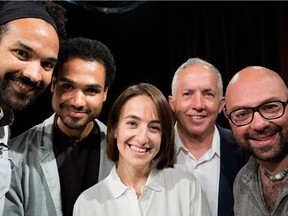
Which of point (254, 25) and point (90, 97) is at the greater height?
point (254, 25)

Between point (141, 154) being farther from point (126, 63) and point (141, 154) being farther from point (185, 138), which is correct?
point (126, 63)

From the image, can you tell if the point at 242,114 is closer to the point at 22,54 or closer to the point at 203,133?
the point at 203,133

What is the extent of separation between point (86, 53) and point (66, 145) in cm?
56

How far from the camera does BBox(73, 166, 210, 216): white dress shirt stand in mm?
1907

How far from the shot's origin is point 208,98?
7.82 ft

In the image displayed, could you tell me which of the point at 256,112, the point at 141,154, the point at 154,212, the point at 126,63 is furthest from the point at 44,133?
the point at 126,63

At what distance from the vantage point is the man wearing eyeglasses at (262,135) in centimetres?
184

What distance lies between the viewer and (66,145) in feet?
7.43

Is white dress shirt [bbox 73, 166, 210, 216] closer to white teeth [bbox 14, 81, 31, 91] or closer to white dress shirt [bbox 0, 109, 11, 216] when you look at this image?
white dress shirt [bbox 0, 109, 11, 216]

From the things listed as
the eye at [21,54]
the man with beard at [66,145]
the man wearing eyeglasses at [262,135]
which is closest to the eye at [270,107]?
the man wearing eyeglasses at [262,135]

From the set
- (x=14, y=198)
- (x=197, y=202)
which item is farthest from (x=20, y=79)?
(x=197, y=202)

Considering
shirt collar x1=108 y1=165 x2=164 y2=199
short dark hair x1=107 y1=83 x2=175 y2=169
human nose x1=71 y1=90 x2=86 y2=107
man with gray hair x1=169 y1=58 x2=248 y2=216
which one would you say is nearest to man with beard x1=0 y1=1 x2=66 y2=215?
human nose x1=71 y1=90 x2=86 y2=107

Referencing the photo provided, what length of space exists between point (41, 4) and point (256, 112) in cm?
125

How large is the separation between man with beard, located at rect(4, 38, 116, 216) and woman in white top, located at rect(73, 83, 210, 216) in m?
0.20
